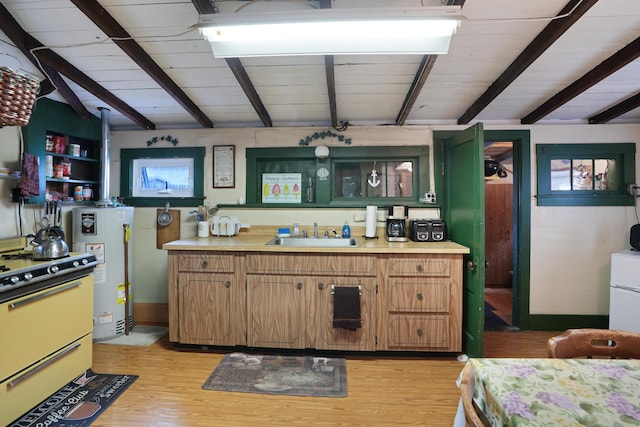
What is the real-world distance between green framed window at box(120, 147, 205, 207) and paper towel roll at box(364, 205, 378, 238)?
176 cm

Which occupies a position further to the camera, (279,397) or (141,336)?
(141,336)

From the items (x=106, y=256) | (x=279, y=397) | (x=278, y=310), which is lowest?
(x=279, y=397)

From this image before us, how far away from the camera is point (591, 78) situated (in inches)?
94.3

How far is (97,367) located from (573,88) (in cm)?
439

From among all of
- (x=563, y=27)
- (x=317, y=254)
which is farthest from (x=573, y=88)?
(x=317, y=254)

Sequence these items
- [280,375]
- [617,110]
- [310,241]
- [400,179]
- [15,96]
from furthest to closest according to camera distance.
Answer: [400,179] < [310,241] < [617,110] < [280,375] < [15,96]

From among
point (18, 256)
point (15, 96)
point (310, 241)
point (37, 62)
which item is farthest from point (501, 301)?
point (37, 62)

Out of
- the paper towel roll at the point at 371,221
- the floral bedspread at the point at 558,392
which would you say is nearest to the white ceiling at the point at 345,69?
the paper towel roll at the point at 371,221

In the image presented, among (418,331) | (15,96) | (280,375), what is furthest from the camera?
(418,331)

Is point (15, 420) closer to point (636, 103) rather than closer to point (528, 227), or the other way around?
point (528, 227)

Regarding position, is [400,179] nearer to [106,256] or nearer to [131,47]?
[131,47]

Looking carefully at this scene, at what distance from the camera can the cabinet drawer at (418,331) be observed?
259 centimetres

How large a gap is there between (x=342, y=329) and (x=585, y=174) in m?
2.90

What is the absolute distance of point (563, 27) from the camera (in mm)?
1855
